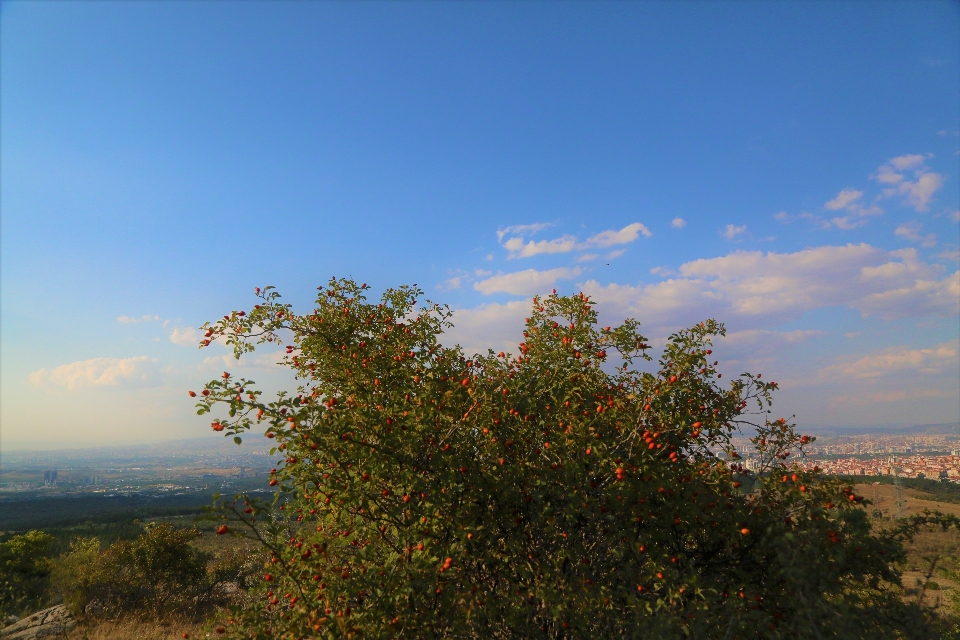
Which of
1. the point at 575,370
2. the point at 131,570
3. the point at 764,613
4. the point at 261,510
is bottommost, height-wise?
the point at 131,570

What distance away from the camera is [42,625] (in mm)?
11953

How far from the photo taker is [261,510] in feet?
12.0

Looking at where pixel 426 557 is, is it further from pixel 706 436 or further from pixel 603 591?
pixel 706 436

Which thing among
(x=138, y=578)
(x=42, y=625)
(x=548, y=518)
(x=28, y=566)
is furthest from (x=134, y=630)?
(x=548, y=518)

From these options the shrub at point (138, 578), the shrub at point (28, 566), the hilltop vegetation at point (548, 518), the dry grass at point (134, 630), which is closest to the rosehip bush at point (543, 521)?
the hilltop vegetation at point (548, 518)

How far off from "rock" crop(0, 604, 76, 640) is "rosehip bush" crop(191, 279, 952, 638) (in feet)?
37.3

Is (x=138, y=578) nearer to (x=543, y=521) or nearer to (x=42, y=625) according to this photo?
(x=42, y=625)

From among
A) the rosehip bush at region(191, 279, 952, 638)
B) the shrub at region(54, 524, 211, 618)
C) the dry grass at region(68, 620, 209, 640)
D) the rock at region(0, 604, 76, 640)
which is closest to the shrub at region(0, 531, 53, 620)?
the shrub at region(54, 524, 211, 618)

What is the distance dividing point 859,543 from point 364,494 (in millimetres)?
4306

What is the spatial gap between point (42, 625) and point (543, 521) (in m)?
15.4

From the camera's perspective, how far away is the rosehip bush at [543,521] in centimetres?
365

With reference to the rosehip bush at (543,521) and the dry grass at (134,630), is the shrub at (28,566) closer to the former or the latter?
the dry grass at (134,630)

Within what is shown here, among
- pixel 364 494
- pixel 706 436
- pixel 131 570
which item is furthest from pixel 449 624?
pixel 131 570

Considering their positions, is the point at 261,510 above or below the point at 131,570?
above
